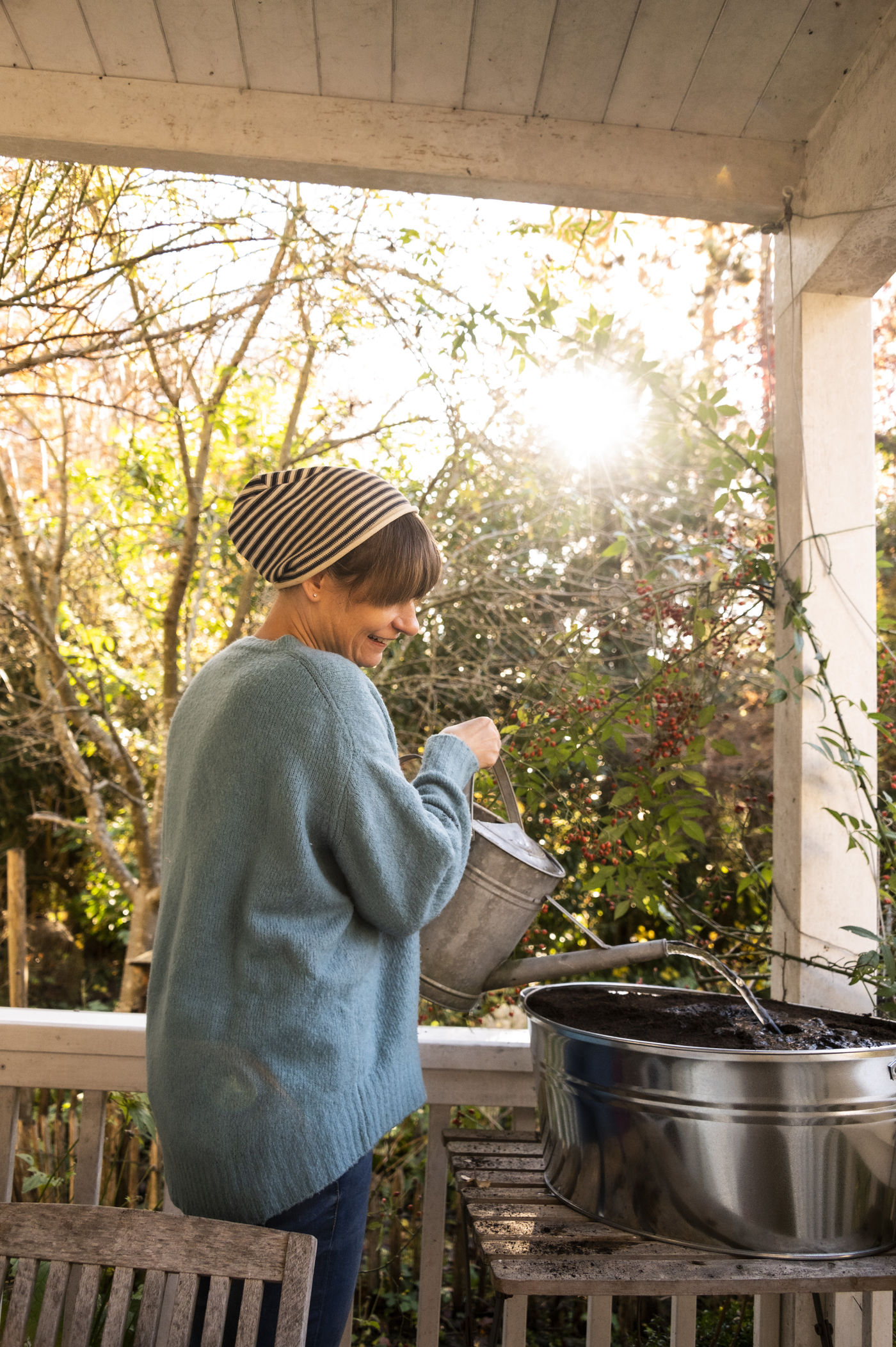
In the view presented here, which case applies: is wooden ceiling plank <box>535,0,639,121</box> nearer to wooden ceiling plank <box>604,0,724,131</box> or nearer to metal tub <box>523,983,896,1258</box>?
wooden ceiling plank <box>604,0,724,131</box>

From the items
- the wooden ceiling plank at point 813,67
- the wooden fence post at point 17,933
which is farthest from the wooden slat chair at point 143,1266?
the wooden fence post at point 17,933

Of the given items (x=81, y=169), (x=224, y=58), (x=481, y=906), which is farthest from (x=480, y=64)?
(x=481, y=906)

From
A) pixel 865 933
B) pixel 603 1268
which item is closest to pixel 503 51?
pixel 865 933

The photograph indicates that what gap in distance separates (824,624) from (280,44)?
4.22 feet

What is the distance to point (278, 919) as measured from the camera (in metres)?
0.99

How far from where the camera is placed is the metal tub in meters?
1.12

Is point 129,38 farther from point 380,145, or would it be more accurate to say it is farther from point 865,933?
point 865,933

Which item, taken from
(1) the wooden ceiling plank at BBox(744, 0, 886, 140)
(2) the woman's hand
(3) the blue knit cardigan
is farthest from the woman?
(1) the wooden ceiling plank at BBox(744, 0, 886, 140)

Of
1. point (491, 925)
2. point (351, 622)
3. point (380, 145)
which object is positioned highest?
point (380, 145)

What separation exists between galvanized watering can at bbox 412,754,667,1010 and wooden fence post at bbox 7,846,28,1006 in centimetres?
189

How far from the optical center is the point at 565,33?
59.6 inches

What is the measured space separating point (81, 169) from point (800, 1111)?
93.1 inches

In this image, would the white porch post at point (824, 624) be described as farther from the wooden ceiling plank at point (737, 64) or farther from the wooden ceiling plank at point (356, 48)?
the wooden ceiling plank at point (356, 48)

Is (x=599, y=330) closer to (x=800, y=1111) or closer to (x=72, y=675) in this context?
(x=800, y=1111)
